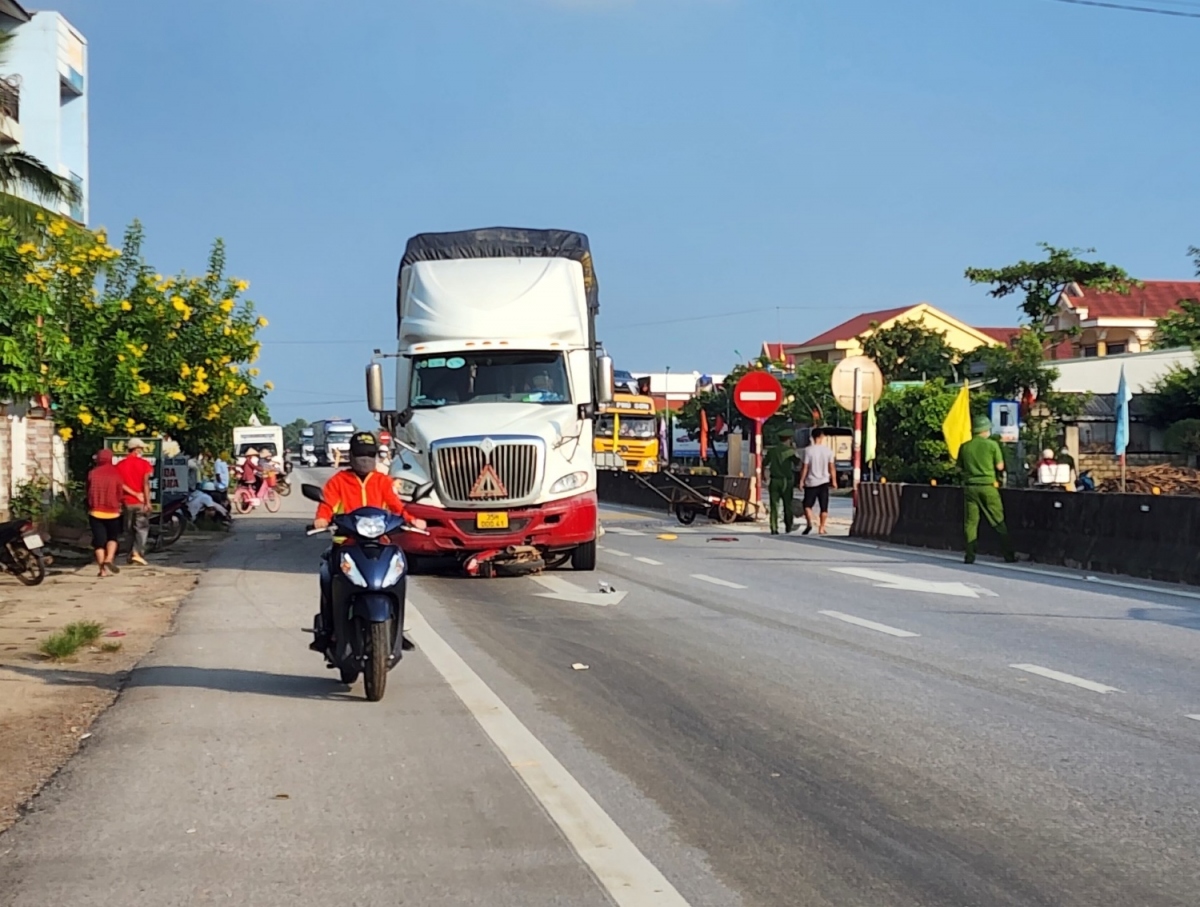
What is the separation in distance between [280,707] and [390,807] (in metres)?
2.59

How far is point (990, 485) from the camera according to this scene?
59.2 ft

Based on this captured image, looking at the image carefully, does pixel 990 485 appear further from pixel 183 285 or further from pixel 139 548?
pixel 183 285

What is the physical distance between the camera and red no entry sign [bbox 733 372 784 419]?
1049 inches

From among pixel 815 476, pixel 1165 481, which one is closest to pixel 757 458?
pixel 815 476

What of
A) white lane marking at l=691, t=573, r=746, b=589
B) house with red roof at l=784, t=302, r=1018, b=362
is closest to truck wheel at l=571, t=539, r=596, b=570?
white lane marking at l=691, t=573, r=746, b=589

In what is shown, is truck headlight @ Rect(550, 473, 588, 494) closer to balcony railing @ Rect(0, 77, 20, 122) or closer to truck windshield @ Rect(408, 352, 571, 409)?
truck windshield @ Rect(408, 352, 571, 409)

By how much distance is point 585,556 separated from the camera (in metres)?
17.3

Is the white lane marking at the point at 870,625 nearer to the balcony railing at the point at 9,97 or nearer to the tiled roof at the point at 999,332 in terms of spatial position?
the balcony railing at the point at 9,97

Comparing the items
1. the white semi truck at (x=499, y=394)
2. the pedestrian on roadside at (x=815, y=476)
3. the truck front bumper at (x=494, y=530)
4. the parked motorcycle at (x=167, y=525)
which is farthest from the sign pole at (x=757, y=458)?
the truck front bumper at (x=494, y=530)

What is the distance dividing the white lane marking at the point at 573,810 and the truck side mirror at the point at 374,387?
8032 mm

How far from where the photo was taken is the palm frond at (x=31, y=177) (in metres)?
25.3

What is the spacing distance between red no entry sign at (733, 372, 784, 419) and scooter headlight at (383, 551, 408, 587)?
18.3 meters

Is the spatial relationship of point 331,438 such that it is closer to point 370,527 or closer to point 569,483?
point 569,483

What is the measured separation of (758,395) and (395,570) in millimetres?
18852
